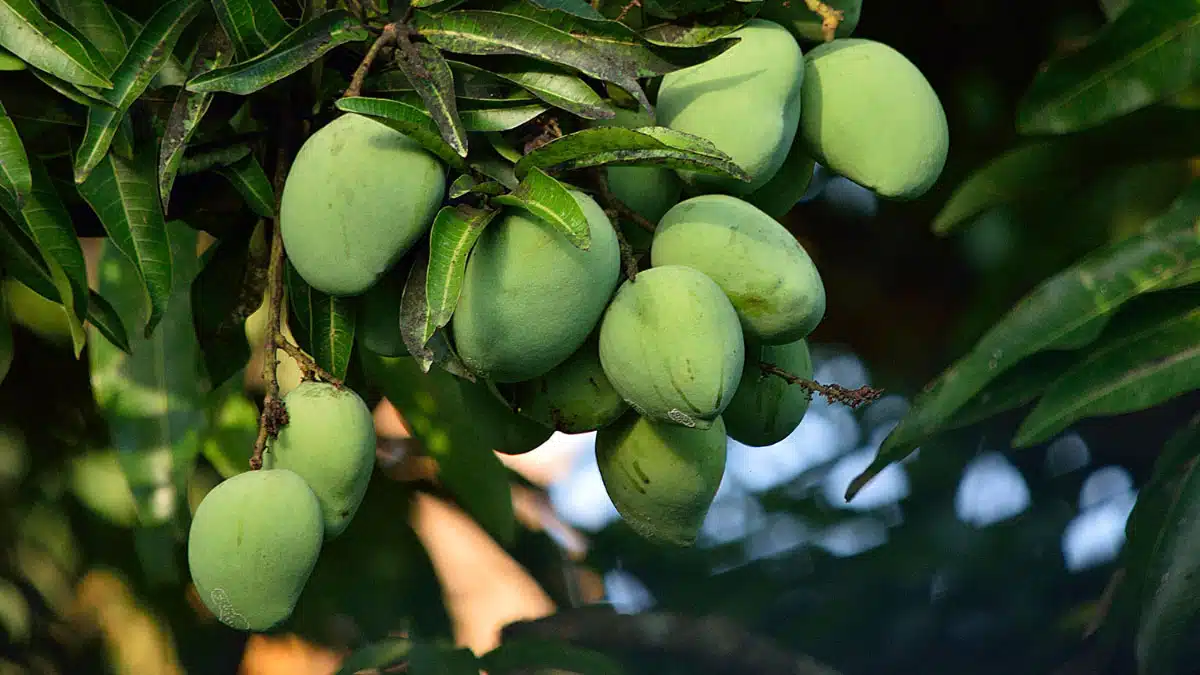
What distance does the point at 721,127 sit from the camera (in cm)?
42

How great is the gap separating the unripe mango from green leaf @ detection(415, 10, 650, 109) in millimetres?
90

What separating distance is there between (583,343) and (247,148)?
144 millimetres

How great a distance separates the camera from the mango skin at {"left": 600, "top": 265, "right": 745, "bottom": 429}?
0.38 m

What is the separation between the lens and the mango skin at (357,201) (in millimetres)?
385

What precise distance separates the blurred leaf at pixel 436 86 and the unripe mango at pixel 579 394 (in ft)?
0.29

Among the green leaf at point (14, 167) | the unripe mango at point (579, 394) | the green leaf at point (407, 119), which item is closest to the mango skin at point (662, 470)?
the unripe mango at point (579, 394)

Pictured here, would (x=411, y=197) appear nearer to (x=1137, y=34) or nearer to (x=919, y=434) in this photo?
(x=919, y=434)

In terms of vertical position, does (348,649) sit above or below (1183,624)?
below

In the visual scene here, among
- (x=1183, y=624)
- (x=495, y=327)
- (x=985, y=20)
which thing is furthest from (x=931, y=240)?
(x=495, y=327)

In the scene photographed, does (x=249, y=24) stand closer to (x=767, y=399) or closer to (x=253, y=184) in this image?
(x=253, y=184)

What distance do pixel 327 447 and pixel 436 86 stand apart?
125mm

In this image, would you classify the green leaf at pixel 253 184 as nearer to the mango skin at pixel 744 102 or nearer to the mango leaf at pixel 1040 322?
the mango skin at pixel 744 102

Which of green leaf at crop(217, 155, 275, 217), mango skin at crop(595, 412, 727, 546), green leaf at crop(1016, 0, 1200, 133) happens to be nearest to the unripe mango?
mango skin at crop(595, 412, 727, 546)

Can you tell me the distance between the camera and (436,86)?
0.40 m
